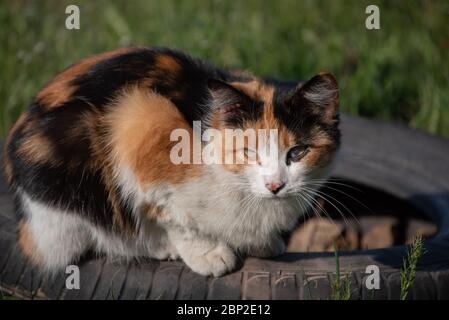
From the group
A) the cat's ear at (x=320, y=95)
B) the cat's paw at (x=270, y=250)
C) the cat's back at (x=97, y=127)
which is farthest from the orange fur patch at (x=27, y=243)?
the cat's ear at (x=320, y=95)

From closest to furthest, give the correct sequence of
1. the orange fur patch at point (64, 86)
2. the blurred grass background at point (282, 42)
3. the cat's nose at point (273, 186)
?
the cat's nose at point (273, 186), the orange fur patch at point (64, 86), the blurred grass background at point (282, 42)

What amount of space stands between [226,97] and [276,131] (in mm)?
203

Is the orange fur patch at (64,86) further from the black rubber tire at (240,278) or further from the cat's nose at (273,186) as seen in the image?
the cat's nose at (273,186)

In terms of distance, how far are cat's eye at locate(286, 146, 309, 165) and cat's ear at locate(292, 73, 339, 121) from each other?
14cm

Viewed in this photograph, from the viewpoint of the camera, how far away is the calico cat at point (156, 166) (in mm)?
2273

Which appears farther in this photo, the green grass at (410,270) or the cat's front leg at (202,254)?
the cat's front leg at (202,254)

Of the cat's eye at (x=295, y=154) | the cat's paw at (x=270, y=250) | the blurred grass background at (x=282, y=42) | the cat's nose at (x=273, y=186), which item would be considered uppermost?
the blurred grass background at (x=282, y=42)

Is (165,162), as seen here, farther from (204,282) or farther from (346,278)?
Result: (346,278)

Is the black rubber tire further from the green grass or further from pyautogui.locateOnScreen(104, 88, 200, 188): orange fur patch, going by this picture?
pyautogui.locateOnScreen(104, 88, 200, 188): orange fur patch

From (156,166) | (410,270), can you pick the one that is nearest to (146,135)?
(156,166)

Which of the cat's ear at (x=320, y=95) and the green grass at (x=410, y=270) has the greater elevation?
the cat's ear at (x=320, y=95)

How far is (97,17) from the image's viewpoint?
517 centimetres

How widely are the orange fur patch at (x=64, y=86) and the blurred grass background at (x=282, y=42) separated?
1.48 metres

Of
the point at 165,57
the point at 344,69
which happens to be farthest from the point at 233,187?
the point at 344,69
